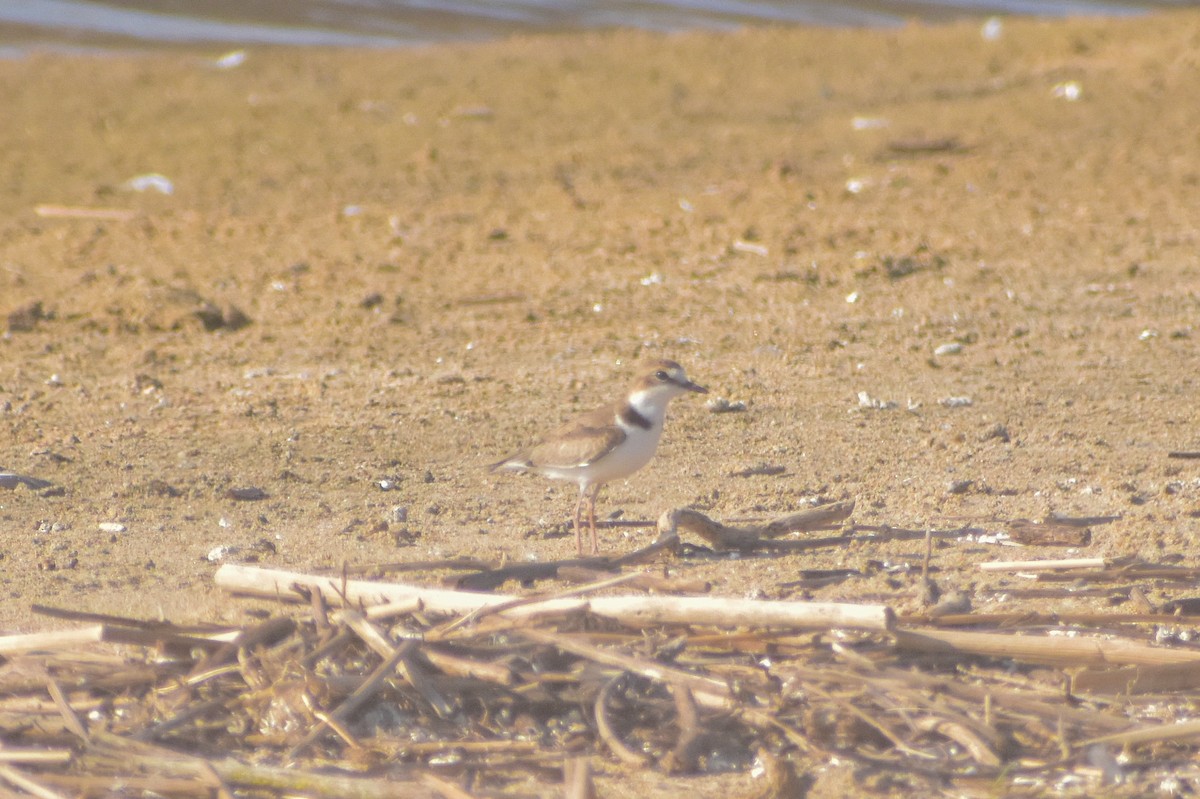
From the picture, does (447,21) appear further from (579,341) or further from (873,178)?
(579,341)

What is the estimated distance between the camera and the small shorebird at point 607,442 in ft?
18.9

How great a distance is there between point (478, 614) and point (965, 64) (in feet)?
45.5

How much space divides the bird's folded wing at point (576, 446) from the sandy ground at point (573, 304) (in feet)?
0.97

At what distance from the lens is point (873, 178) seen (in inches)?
478

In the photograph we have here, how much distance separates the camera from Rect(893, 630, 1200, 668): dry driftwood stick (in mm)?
4391

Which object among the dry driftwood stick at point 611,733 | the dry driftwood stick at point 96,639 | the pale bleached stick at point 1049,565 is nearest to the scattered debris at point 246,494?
the dry driftwood stick at point 96,639

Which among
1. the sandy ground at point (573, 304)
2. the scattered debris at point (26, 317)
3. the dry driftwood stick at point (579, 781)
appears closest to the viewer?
the dry driftwood stick at point (579, 781)

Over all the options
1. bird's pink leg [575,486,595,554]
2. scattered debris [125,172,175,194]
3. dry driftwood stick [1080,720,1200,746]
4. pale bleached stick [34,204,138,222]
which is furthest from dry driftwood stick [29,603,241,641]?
scattered debris [125,172,175,194]

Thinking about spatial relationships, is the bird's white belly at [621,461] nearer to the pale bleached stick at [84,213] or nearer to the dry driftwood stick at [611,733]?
the dry driftwood stick at [611,733]

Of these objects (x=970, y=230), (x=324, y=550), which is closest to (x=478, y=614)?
(x=324, y=550)

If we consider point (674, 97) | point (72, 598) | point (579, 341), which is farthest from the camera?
point (674, 97)

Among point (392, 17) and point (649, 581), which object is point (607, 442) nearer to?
point (649, 581)

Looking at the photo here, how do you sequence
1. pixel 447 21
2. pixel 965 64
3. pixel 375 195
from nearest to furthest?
pixel 375 195
pixel 965 64
pixel 447 21

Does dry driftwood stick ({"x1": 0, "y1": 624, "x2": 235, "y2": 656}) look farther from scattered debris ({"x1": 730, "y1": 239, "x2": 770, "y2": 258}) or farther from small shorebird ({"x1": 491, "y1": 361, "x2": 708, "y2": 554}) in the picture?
scattered debris ({"x1": 730, "y1": 239, "x2": 770, "y2": 258})
